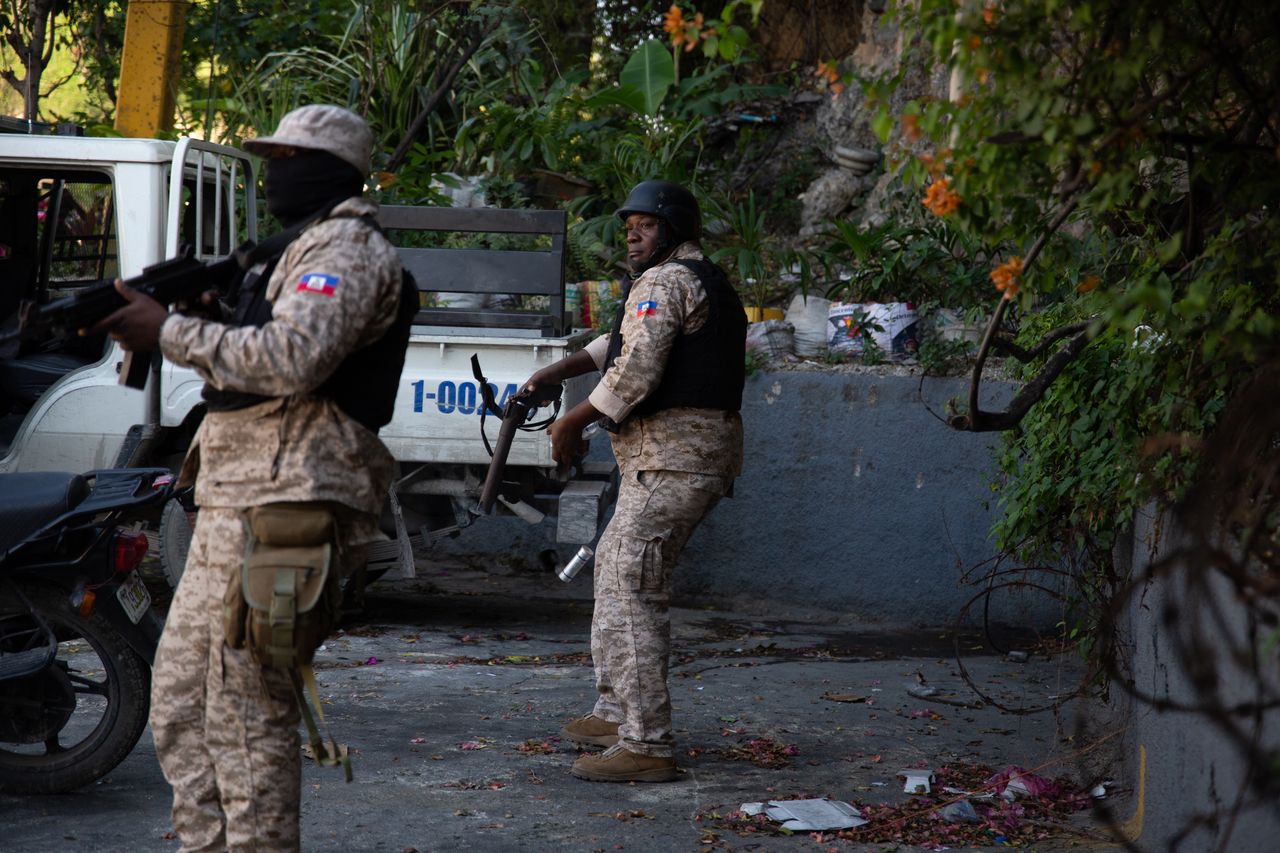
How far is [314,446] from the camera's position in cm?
300

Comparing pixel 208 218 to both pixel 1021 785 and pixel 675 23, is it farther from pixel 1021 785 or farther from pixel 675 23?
pixel 1021 785

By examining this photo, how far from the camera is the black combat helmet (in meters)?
4.61

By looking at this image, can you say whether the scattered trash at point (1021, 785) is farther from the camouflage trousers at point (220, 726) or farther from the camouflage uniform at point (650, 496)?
the camouflage trousers at point (220, 726)

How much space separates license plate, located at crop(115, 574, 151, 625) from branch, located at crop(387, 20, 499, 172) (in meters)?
5.65

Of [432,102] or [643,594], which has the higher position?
[432,102]

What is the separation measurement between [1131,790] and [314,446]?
8.96 feet

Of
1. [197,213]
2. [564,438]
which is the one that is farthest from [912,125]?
[197,213]

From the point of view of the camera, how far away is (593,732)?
4.77 metres

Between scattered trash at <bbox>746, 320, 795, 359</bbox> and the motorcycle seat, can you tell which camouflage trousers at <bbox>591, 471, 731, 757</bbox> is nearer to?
the motorcycle seat

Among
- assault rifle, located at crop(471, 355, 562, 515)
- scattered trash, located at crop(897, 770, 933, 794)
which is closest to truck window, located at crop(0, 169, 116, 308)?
assault rifle, located at crop(471, 355, 562, 515)

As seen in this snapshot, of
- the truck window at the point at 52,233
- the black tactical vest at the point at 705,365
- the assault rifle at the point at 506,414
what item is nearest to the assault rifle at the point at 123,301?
the black tactical vest at the point at 705,365

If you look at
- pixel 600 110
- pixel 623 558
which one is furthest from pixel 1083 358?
pixel 600 110

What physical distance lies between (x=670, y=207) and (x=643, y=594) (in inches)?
51.0

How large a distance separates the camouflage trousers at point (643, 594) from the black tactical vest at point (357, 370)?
150 cm
